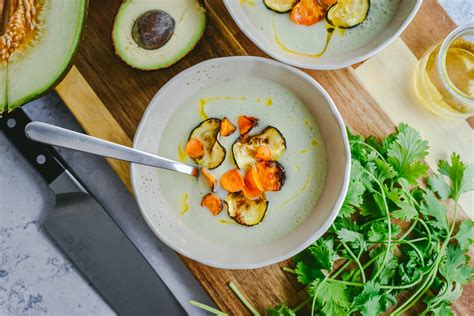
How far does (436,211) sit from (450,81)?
0.32m

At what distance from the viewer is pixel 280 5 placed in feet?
4.39

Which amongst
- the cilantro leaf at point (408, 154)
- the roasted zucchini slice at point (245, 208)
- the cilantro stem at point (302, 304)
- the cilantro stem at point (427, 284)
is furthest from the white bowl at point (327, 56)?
the cilantro stem at point (302, 304)

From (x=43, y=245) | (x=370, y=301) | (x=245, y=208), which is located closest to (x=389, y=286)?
(x=370, y=301)

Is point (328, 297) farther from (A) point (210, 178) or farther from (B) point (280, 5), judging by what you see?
(B) point (280, 5)

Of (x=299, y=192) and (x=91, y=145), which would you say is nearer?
(x=91, y=145)

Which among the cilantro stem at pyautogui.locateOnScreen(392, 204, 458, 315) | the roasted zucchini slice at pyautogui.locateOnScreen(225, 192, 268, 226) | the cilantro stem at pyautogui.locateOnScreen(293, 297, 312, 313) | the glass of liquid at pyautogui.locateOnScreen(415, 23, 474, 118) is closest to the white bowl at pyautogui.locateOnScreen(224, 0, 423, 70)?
the glass of liquid at pyautogui.locateOnScreen(415, 23, 474, 118)

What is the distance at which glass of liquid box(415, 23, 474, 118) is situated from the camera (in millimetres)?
1315

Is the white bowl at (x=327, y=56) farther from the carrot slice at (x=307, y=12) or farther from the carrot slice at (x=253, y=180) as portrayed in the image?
the carrot slice at (x=253, y=180)

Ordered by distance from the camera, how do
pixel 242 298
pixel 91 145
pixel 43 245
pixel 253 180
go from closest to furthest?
pixel 91 145, pixel 253 180, pixel 242 298, pixel 43 245

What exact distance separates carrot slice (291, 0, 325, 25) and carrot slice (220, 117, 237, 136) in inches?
12.5

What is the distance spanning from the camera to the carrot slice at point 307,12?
52.1 inches

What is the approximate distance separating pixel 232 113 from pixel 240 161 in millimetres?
115

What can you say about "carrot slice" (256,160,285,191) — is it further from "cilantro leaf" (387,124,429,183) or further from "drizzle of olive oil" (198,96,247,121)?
"cilantro leaf" (387,124,429,183)

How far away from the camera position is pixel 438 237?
132 cm
